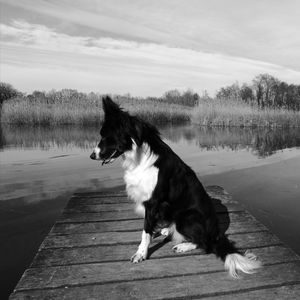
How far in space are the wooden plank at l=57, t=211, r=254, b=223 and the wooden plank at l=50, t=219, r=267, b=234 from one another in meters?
0.11

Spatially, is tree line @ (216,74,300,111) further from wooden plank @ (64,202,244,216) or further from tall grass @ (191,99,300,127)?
wooden plank @ (64,202,244,216)

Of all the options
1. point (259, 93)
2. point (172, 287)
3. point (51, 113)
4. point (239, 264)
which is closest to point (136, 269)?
point (172, 287)

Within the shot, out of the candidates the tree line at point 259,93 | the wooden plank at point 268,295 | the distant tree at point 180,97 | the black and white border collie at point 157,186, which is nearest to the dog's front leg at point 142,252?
the black and white border collie at point 157,186

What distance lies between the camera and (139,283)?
254 centimetres

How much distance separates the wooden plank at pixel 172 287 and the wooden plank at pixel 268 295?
47 mm

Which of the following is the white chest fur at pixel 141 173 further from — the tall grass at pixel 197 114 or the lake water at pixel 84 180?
the tall grass at pixel 197 114

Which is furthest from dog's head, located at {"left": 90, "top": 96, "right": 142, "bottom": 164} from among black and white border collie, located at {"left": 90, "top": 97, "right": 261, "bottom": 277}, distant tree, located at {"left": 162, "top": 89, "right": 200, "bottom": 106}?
distant tree, located at {"left": 162, "top": 89, "right": 200, "bottom": 106}

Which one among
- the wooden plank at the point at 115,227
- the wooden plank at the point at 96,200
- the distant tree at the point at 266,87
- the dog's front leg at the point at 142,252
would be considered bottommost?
the wooden plank at the point at 96,200

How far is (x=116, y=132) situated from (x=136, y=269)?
1.33m

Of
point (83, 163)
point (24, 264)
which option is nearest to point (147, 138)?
point (24, 264)

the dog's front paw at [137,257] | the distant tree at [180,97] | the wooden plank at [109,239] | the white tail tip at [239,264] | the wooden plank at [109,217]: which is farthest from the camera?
the distant tree at [180,97]

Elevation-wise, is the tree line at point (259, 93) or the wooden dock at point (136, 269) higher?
the tree line at point (259, 93)

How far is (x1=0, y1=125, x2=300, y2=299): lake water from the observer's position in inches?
188

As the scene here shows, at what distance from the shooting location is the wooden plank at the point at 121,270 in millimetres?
2549
